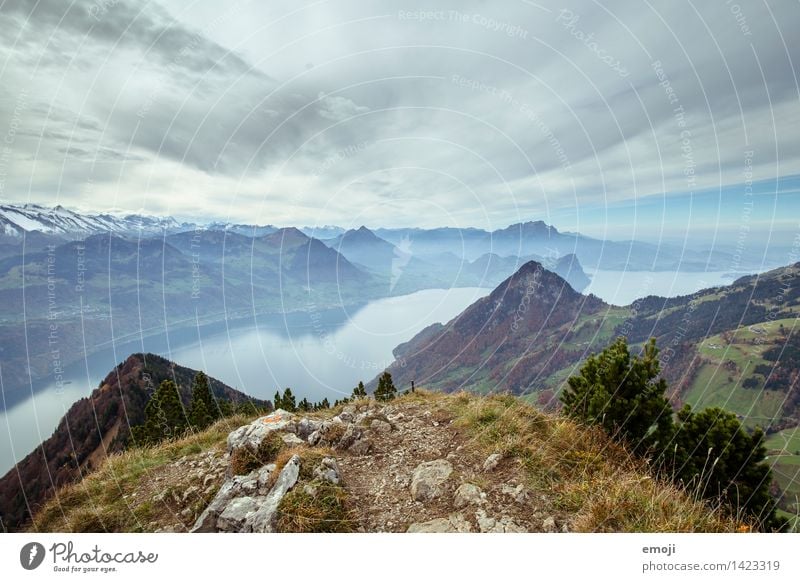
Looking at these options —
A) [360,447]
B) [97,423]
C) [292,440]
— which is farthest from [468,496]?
[97,423]

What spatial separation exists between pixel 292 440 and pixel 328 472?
1.80 metres

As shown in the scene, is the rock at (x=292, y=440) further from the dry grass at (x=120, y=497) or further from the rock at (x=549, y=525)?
the rock at (x=549, y=525)

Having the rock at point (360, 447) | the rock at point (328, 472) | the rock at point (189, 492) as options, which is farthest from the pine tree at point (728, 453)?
the rock at point (189, 492)

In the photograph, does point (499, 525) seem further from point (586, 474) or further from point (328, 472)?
point (328, 472)

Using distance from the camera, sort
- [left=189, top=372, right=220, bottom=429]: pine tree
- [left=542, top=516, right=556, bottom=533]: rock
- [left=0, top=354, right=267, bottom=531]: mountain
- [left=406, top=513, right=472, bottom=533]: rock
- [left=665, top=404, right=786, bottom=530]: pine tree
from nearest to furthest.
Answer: [left=542, top=516, right=556, bottom=533]: rock → [left=406, top=513, right=472, bottom=533]: rock → [left=665, top=404, right=786, bottom=530]: pine tree → [left=189, top=372, right=220, bottom=429]: pine tree → [left=0, top=354, right=267, bottom=531]: mountain

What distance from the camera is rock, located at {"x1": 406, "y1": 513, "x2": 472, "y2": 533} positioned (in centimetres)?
452

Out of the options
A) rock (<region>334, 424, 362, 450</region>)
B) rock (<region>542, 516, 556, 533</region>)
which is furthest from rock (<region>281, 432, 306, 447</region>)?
rock (<region>542, 516, 556, 533</region>)

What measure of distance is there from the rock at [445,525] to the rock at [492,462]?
1.04 meters

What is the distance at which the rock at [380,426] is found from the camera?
24.9 feet

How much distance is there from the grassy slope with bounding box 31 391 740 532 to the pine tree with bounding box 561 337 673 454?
3.27ft

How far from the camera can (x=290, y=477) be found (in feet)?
17.9

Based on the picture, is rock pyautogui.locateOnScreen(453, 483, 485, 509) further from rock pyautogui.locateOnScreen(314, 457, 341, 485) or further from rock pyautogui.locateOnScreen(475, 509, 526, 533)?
rock pyautogui.locateOnScreen(314, 457, 341, 485)
